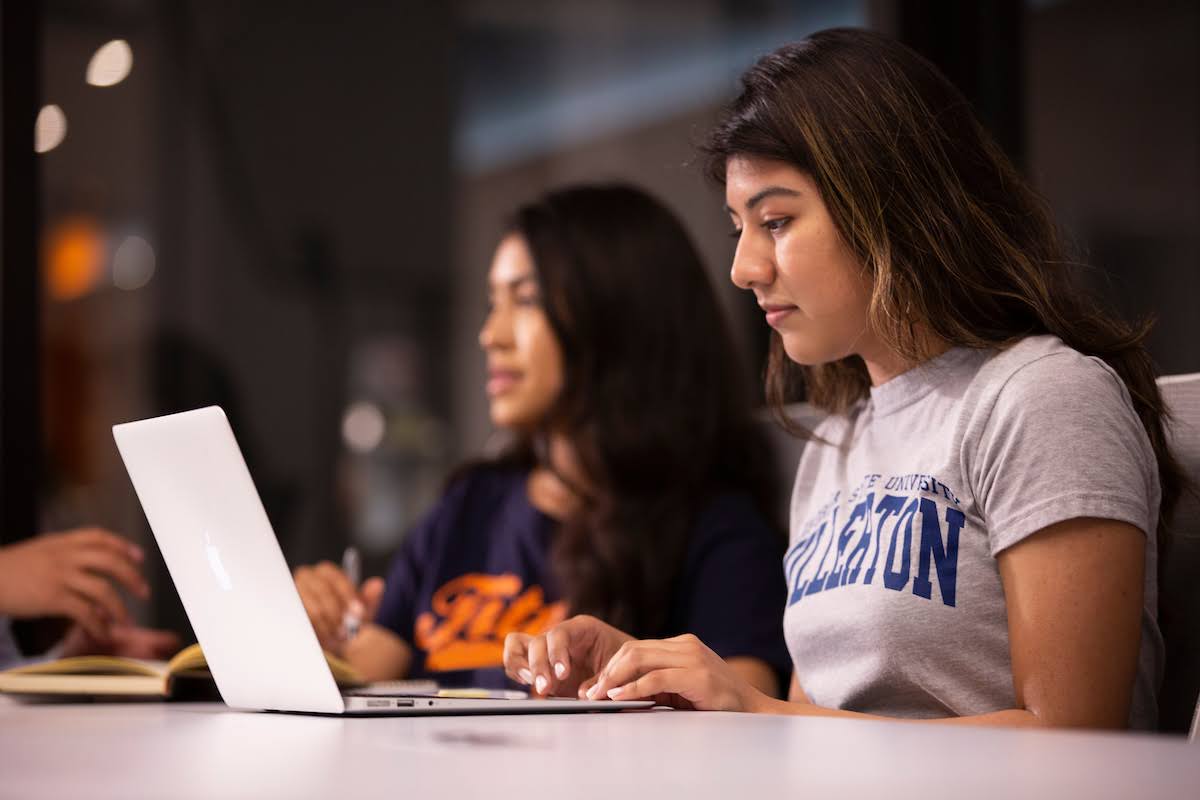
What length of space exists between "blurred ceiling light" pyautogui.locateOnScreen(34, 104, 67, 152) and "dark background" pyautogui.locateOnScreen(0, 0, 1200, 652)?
4cm

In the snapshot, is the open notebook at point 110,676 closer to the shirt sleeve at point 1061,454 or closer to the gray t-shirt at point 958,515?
the gray t-shirt at point 958,515

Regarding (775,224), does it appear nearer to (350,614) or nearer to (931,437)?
(931,437)

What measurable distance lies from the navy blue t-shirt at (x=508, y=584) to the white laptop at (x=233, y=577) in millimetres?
666

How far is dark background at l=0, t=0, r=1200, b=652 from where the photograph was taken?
2955 millimetres

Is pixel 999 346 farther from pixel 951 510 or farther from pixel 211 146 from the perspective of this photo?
pixel 211 146

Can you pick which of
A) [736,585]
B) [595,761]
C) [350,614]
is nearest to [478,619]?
[350,614]

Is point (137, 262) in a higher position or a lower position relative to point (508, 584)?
higher

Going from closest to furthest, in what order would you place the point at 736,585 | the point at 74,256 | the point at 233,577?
1. the point at 233,577
2. the point at 736,585
3. the point at 74,256

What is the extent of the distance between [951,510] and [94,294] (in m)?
2.50

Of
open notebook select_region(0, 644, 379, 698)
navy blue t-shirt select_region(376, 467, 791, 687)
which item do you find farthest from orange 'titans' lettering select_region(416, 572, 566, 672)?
open notebook select_region(0, 644, 379, 698)

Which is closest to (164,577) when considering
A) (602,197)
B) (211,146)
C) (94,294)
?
(94,294)

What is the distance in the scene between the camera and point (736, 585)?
172 cm

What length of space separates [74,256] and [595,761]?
271 centimetres

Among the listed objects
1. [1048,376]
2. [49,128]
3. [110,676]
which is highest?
[49,128]
